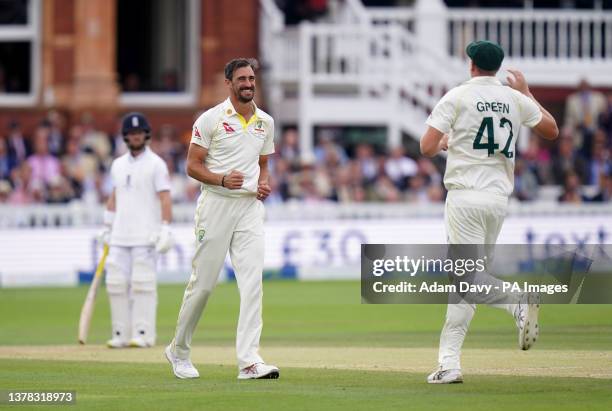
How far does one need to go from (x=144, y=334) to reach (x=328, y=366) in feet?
10.0

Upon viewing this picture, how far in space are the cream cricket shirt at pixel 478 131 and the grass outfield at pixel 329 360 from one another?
139 cm

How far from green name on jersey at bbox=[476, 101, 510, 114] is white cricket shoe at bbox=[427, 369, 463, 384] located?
1.76m

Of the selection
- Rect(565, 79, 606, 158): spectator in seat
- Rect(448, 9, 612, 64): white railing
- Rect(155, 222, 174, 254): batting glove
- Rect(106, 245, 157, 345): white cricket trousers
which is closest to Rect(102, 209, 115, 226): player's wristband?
Rect(106, 245, 157, 345): white cricket trousers

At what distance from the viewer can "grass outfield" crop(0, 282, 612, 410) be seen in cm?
954

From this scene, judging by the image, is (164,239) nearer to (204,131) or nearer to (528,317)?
(204,131)

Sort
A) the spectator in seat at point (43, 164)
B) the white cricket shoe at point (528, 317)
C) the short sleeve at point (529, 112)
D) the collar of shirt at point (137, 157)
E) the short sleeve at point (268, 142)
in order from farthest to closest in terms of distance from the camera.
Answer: the spectator in seat at point (43, 164)
the collar of shirt at point (137, 157)
the short sleeve at point (268, 142)
the short sleeve at point (529, 112)
the white cricket shoe at point (528, 317)

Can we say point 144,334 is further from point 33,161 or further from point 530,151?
point 530,151

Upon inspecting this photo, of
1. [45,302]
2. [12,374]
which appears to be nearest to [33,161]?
[45,302]

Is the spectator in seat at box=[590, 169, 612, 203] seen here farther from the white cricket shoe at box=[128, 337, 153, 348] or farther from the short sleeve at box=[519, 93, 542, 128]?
the short sleeve at box=[519, 93, 542, 128]

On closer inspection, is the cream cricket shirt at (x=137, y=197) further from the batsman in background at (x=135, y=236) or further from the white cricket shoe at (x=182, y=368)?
the white cricket shoe at (x=182, y=368)

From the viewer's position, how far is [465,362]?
1164cm

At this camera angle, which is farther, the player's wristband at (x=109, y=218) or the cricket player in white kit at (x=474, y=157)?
the player's wristband at (x=109, y=218)

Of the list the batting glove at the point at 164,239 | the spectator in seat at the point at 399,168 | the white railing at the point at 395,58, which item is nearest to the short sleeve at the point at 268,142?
the batting glove at the point at 164,239

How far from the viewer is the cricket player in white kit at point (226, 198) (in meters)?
10.8
